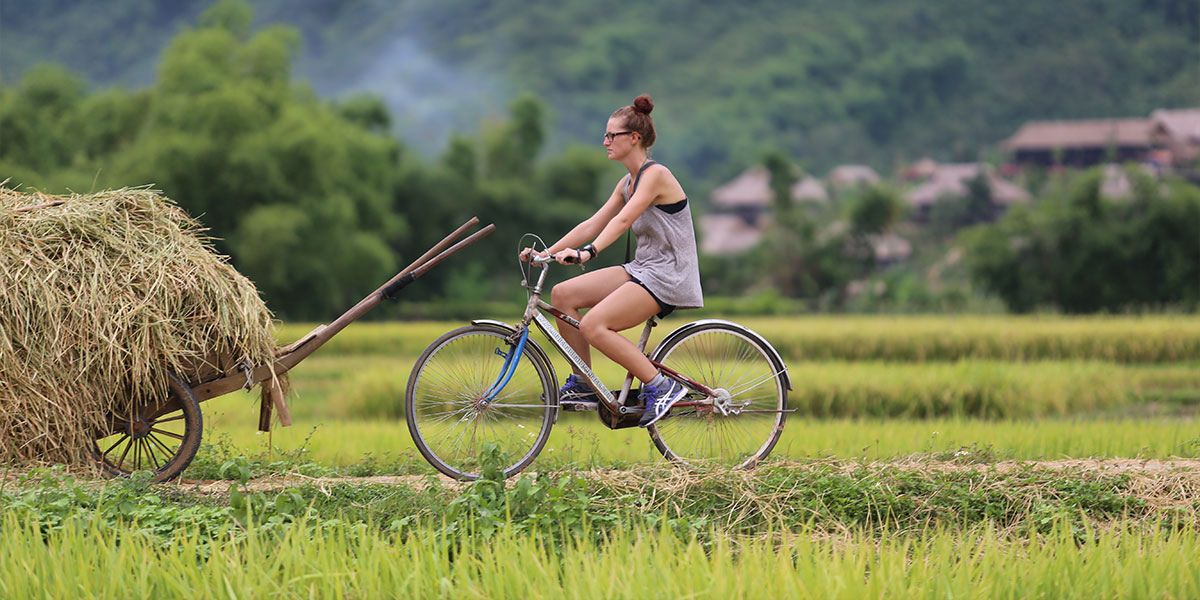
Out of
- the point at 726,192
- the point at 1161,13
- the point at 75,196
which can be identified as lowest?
the point at 75,196

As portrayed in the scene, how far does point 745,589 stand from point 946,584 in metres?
0.64

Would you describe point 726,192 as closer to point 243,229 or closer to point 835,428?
point 243,229

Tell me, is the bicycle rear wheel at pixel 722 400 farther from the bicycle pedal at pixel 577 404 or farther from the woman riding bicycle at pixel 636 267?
the bicycle pedal at pixel 577 404

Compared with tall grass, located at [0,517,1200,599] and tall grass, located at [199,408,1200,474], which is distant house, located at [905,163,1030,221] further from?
tall grass, located at [0,517,1200,599]

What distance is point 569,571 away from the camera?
4363mm

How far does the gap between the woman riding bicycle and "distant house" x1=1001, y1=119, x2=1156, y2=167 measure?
5939 cm

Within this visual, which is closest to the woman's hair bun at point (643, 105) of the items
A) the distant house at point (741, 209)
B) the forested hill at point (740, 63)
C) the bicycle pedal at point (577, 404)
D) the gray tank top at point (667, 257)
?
the gray tank top at point (667, 257)

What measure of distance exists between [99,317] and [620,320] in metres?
2.23

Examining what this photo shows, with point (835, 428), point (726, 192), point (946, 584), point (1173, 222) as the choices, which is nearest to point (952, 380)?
point (835, 428)

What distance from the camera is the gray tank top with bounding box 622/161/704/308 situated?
5.94 meters

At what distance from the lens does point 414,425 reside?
5953mm

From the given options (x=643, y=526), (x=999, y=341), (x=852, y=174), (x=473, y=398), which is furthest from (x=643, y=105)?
(x=852, y=174)

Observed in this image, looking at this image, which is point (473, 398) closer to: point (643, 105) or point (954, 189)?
point (643, 105)

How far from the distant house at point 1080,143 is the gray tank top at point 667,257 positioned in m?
59.4
